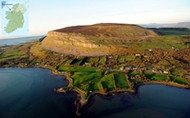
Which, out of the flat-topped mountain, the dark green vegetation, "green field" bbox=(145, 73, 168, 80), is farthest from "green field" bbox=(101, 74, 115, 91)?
the flat-topped mountain

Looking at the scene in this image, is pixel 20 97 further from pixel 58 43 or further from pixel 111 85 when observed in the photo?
pixel 58 43

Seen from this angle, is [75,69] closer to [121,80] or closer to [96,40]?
[121,80]

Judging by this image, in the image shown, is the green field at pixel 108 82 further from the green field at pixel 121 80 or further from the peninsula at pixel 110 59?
the green field at pixel 121 80

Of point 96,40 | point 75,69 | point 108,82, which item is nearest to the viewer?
point 108,82

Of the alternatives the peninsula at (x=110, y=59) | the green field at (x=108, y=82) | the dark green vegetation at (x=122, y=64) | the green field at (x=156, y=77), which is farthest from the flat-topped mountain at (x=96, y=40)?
the green field at (x=108, y=82)

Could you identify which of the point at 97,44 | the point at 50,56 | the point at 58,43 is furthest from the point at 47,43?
the point at 97,44

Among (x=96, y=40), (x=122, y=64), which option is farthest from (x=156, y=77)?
(x=96, y=40)

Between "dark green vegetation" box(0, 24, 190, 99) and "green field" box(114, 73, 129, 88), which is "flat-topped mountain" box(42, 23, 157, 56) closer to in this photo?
"dark green vegetation" box(0, 24, 190, 99)
